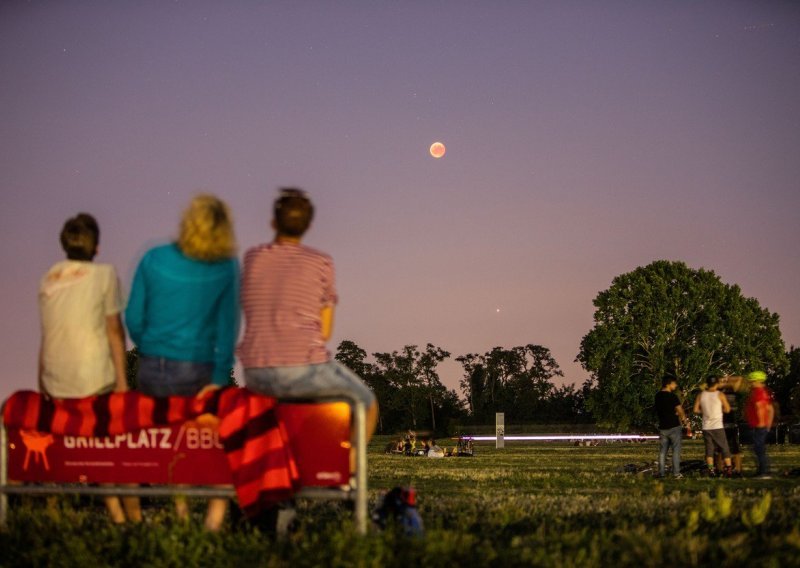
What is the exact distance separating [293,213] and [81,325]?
1681 millimetres

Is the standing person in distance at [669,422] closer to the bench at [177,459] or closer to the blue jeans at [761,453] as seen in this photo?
the blue jeans at [761,453]

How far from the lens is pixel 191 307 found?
646 centimetres

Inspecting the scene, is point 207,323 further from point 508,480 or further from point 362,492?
point 508,480

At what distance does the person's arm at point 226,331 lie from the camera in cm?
639

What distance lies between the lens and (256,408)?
Answer: 600 centimetres

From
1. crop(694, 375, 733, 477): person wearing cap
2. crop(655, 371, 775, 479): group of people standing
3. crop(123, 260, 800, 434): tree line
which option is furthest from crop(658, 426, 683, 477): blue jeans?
crop(123, 260, 800, 434): tree line

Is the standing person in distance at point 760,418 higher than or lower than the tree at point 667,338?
lower

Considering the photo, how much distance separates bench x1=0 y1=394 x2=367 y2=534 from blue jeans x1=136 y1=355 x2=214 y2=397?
0.27 meters

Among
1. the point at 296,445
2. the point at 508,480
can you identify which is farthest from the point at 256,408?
the point at 508,480

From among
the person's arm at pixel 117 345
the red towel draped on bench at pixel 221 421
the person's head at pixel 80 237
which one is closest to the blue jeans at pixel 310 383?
the red towel draped on bench at pixel 221 421

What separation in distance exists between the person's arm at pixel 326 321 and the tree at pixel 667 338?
196 feet

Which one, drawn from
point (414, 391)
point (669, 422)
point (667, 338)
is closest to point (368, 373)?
point (414, 391)

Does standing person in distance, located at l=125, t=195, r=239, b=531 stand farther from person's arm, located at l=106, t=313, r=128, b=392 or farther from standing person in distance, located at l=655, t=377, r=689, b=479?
standing person in distance, located at l=655, t=377, r=689, b=479

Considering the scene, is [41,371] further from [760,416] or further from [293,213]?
[760,416]
